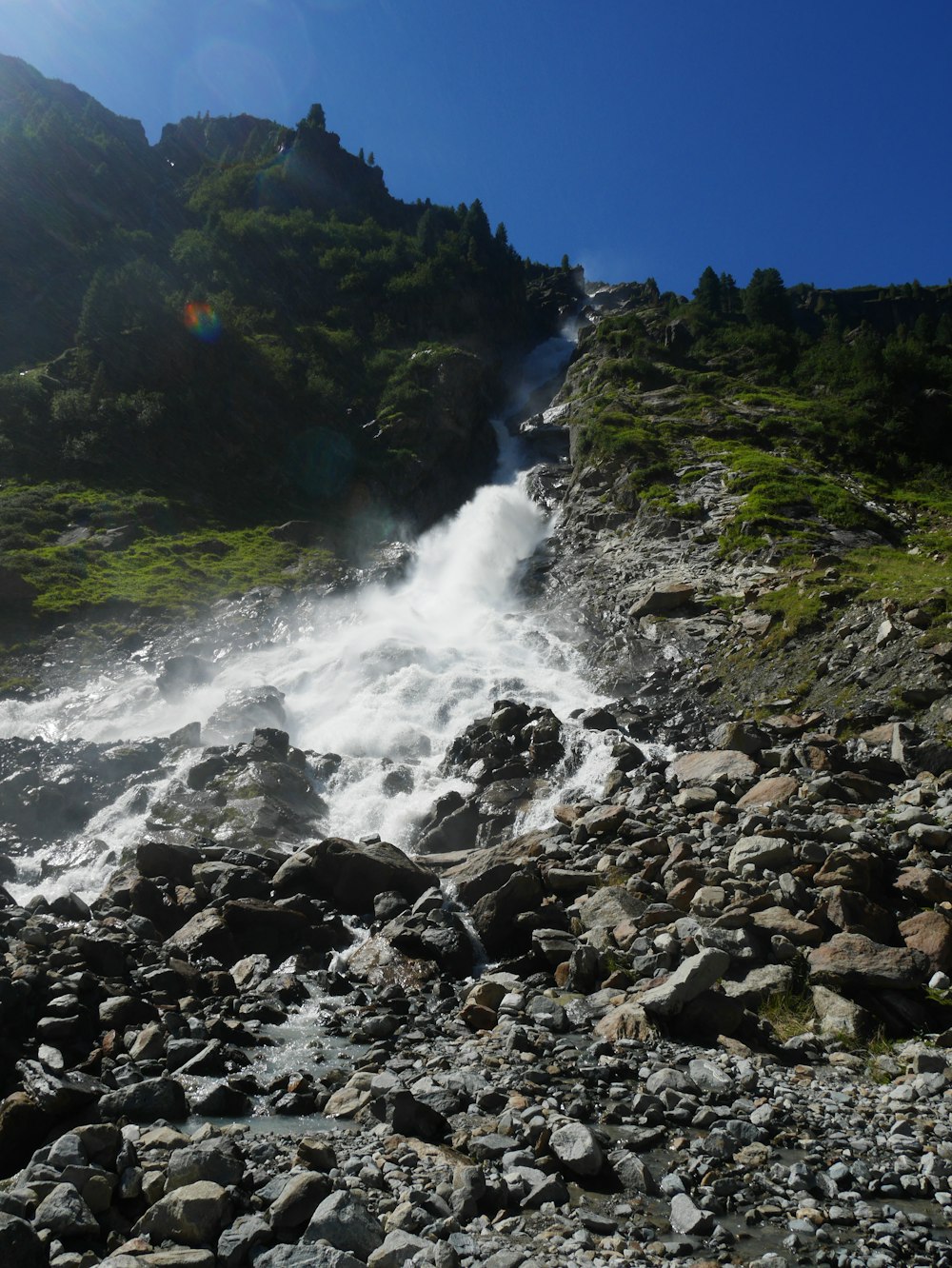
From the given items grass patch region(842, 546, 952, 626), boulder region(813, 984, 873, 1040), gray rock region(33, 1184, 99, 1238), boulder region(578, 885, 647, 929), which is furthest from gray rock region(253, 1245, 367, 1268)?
grass patch region(842, 546, 952, 626)

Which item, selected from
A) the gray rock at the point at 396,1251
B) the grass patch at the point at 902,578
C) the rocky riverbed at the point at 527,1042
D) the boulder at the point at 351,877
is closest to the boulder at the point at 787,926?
the rocky riverbed at the point at 527,1042

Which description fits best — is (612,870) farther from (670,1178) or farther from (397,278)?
(397,278)

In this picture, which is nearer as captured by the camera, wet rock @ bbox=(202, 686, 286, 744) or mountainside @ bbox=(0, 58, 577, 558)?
wet rock @ bbox=(202, 686, 286, 744)

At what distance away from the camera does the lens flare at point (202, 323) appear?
245 ft

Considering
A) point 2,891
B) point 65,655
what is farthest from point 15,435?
point 2,891

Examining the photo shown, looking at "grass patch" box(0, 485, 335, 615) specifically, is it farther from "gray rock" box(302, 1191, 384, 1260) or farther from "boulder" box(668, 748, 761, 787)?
"gray rock" box(302, 1191, 384, 1260)

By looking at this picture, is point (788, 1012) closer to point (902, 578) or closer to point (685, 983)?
point (685, 983)

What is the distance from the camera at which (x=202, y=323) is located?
7562cm

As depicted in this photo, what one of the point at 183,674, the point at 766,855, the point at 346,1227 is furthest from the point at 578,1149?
the point at 183,674

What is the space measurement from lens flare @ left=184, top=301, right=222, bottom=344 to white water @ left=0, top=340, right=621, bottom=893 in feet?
129

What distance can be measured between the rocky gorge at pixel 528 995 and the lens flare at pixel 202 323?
191ft

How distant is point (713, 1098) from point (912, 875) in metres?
5.08

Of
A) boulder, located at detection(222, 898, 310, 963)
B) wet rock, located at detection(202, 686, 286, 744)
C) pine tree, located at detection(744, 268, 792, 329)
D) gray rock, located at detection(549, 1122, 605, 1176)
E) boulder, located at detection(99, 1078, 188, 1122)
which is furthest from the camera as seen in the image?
pine tree, located at detection(744, 268, 792, 329)

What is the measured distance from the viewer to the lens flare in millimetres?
74750
